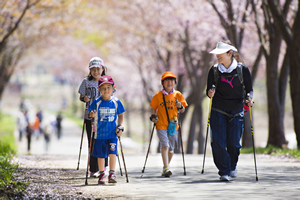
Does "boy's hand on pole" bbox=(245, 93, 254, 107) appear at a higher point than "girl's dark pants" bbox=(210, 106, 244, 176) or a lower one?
higher

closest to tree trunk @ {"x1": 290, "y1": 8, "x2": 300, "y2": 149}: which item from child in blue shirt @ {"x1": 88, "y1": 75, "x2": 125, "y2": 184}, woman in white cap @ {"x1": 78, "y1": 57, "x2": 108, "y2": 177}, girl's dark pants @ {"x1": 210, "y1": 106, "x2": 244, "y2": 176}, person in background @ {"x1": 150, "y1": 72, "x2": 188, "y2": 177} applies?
person in background @ {"x1": 150, "y1": 72, "x2": 188, "y2": 177}

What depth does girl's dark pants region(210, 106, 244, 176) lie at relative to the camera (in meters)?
6.19

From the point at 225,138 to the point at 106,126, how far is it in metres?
1.69

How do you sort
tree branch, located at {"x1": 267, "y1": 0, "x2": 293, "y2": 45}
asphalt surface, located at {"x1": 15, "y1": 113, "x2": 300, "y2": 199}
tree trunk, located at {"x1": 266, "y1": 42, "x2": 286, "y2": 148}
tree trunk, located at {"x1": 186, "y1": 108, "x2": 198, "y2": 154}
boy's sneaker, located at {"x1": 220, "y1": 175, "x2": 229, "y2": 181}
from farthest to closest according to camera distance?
tree trunk, located at {"x1": 186, "y1": 108, "x2": 198, "y2": 154}, tree trunk, located at {"x1": 266, "y1": 42, "x2": 286, "y2": 148}, tree branch, located at {"x1": 267, "y1": 0, "x2": 293, "y2": 45}, boy's sneaker, located at {"x1": 220, "y1": 175, "x2": 229, "y2": 181}, asphalt surface, located at {"x1": 15, "y1": 113, "x2": 300, "y2": 199}

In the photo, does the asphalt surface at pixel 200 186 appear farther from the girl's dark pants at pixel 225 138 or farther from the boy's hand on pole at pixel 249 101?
the boy's hand on pole at pixel 249 101

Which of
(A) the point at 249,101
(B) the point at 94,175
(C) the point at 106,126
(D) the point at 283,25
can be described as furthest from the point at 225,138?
(D) the point at 283,25

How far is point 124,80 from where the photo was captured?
39.2 metres

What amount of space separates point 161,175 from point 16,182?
Result: 91.0 inches

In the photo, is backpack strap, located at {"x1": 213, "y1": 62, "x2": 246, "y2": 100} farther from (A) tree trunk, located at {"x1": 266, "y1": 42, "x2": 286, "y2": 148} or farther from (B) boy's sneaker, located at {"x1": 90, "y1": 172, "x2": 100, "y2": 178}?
(A) tree trunk, located at {"x1": 266, "y1": 42, "x2": 286, "y2": 148}

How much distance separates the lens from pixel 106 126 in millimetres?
6254

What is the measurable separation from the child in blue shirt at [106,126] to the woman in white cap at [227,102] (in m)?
1.37

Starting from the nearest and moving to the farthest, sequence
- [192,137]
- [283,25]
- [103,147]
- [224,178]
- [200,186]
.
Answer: [200,186] < [224,178] < [103,147] < [283,25] < [192,137]

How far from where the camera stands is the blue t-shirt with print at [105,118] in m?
6.26

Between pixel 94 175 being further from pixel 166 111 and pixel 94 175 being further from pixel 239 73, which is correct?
pixel 239 73
